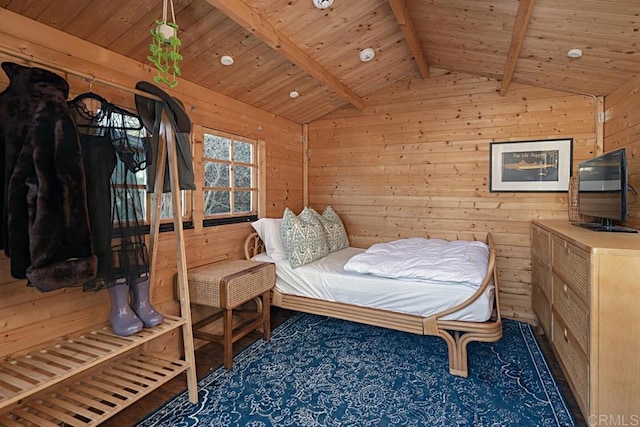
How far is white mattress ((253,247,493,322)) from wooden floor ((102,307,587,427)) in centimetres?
64

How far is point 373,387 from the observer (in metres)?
2.30

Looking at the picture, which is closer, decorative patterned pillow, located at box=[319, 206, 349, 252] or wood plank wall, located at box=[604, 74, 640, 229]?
wood plank wall, located at box=[604, 74, 640, 229]

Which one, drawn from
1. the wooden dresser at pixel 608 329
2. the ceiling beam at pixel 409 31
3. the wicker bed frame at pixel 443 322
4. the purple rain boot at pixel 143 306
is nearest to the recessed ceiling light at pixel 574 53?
the ceiling beam at pixel 409 31

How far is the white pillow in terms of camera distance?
3295 mm

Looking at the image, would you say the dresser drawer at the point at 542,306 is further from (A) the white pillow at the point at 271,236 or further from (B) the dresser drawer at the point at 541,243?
(A) the white pillow at the point at 271,236

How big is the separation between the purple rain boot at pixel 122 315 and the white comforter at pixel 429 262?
1.58m

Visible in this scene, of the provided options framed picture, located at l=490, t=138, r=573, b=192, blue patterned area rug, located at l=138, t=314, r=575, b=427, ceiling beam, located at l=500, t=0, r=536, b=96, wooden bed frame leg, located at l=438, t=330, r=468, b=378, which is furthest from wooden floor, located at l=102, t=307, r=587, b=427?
ceiling beam, located at l=500, t=0, r=536, b=96

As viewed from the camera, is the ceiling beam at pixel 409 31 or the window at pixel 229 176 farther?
A: the window at pixel 229 176

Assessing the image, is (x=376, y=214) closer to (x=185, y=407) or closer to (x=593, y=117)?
(x=593, y=117)

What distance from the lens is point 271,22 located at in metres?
2.36

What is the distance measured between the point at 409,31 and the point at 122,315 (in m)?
2.83

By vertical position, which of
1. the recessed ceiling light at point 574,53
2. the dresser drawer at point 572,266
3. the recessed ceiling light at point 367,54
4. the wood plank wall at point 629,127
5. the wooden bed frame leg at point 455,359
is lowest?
the wooden bed frame leg at point 455,359

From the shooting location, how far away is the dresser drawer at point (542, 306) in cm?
258

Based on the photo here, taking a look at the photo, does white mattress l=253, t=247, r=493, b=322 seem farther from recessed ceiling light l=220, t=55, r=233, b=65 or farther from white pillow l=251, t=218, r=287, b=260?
recessed ceiling light l=220, t=55, r=233, b=65
